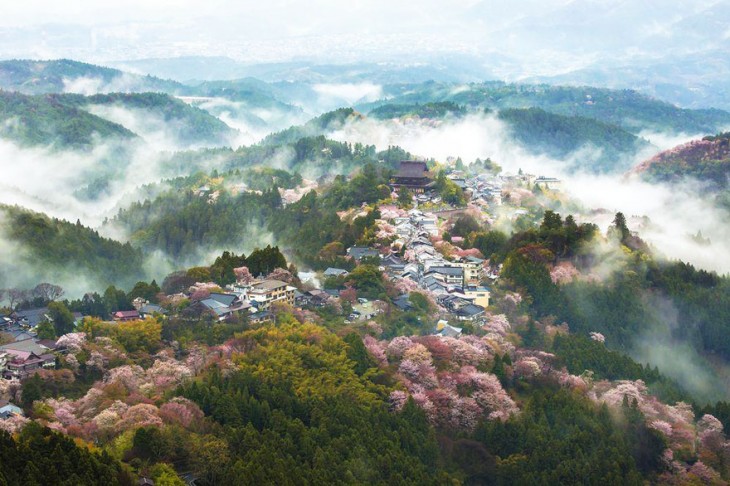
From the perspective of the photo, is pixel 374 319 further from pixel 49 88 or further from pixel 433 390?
pixel 49 88

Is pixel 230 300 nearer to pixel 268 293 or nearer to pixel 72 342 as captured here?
pixel 268 293

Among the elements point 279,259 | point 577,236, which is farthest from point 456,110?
point 279,259

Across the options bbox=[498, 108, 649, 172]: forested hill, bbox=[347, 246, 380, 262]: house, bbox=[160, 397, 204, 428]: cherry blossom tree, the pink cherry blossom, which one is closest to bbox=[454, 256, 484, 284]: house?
bbox=[347, 246, 380, 262]: house

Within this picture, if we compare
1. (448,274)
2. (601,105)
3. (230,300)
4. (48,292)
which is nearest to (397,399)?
(230,300)

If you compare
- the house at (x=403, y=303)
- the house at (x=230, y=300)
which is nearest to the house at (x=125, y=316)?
the house at (x=230, y=300)

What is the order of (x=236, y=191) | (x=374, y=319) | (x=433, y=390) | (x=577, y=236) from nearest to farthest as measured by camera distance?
(x=433, y=390) → (x=374, y=319) → (x=577, y=236) → (x=236, y=191)

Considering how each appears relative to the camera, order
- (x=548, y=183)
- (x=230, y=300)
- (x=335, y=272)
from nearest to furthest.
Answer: (x=230, y=300)
(x=335, y=272)
(x=548, y=183)
